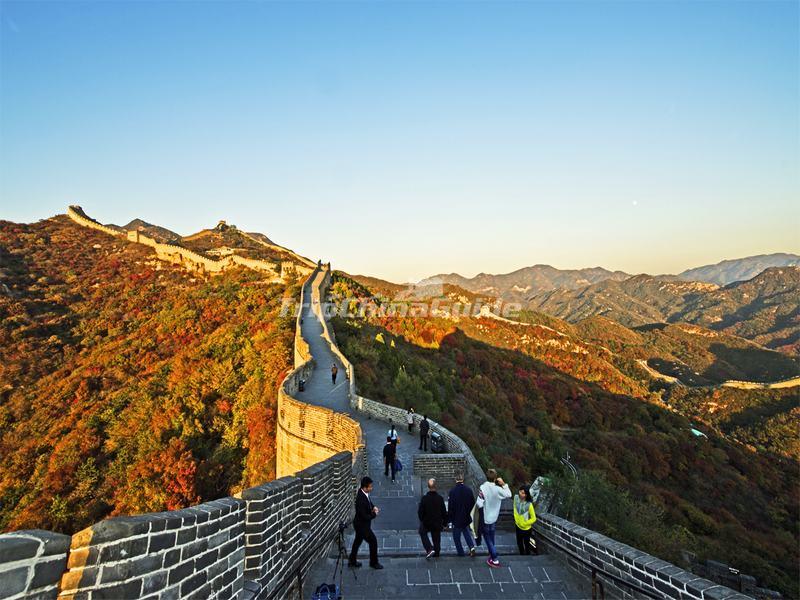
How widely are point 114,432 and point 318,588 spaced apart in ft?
81.7

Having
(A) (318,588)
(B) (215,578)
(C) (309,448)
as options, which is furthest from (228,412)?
(B) (215,578)

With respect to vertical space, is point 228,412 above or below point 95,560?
below

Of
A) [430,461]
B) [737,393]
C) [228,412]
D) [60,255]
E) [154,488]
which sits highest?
[60,255]

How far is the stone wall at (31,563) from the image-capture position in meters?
1.65

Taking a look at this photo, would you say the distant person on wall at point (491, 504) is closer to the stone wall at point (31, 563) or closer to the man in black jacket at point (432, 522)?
the man in black jacket at point (432, 522)

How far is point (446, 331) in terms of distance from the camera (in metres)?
48.2

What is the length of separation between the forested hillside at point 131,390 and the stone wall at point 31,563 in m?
15.2

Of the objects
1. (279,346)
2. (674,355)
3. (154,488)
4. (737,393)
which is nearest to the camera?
(154,488)

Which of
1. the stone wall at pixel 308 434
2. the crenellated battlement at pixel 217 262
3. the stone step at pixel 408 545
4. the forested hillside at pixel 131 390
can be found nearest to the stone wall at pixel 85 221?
the crenellated battlement at pixel 217 262

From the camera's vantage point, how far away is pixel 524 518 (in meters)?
6.04

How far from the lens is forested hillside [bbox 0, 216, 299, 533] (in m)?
19.2

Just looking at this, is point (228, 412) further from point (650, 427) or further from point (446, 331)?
point (650, 427)

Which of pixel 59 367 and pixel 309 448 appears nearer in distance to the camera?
pixel 309 448

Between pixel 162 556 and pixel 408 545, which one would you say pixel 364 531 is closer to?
pixel 408 545
